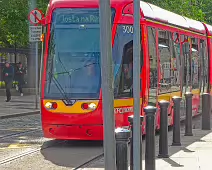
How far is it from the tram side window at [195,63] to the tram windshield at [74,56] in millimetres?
6157

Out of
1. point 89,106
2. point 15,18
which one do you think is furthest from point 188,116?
point 15,18

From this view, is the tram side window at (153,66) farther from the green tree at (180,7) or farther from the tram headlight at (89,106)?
the green tree at (180,7)

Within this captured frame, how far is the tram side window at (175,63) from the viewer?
48.2ft

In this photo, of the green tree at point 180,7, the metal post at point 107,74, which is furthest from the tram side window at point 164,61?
the green tree at point 180,7

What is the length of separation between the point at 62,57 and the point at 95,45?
707 millimetres

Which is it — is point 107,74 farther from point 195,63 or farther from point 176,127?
point 195,63

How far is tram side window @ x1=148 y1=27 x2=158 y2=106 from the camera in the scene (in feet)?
41.6

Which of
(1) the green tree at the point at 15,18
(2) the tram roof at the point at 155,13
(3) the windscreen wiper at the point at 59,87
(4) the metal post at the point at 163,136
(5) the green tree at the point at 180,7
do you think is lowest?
(4) the metal post at the point at 163,136

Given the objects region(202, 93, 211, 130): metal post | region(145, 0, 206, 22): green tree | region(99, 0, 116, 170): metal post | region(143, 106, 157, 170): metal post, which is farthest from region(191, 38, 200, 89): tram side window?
region(145, 0, 206, 22): green tree

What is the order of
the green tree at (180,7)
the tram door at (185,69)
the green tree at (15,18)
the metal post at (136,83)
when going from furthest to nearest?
the green tree at (180,7)
the green tree at (15,18)
the tram door at (185,69)
the metal post at (136,83)

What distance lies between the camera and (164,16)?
14258mm

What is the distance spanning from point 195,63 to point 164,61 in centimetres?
400

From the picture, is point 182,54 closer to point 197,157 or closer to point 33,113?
point 197,157

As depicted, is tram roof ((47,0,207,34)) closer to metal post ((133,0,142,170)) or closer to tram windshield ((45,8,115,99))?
tram windshield ((45,8,115,99))
